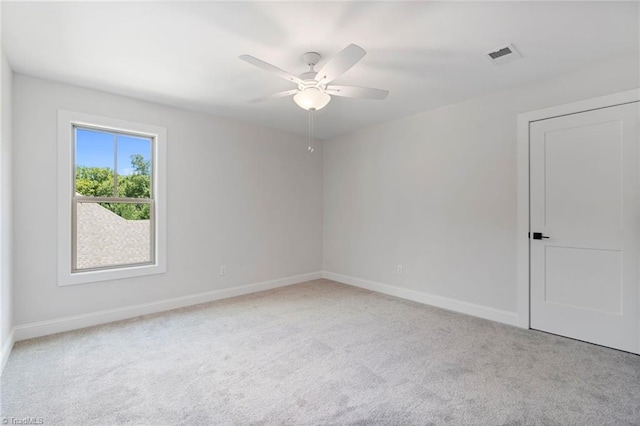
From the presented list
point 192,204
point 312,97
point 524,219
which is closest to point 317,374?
point 312,97

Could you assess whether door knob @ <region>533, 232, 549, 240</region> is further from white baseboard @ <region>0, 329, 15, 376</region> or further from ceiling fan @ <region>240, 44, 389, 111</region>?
white baseboard @ <region>0, 329, 15, 376</region>

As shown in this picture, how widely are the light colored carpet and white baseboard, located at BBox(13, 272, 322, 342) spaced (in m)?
0.13

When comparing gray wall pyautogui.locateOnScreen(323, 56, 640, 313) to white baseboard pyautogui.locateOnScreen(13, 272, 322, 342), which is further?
gray wall pyautogui.locateOnScreen(323, 56, 640, 313)

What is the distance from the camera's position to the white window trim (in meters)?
3.10

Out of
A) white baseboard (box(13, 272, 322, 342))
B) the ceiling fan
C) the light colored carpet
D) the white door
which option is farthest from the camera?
white baseboard (box(13, 272, 322, 342))

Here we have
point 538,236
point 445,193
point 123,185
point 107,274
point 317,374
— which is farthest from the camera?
point 445,193

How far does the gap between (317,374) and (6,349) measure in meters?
2.54

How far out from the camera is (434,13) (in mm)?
2033

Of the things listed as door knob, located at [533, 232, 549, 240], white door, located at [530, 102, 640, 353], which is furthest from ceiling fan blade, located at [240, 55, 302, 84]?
door knob, located at [533, 232, 549, 240]

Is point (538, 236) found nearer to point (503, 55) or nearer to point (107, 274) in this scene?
point (503, 55)

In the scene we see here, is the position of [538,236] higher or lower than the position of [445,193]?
lower

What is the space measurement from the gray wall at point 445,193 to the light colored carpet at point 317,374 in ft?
2.29

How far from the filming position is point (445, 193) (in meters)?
3.88

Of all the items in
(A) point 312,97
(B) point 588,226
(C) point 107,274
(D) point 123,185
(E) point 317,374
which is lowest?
(E) point 317,374
